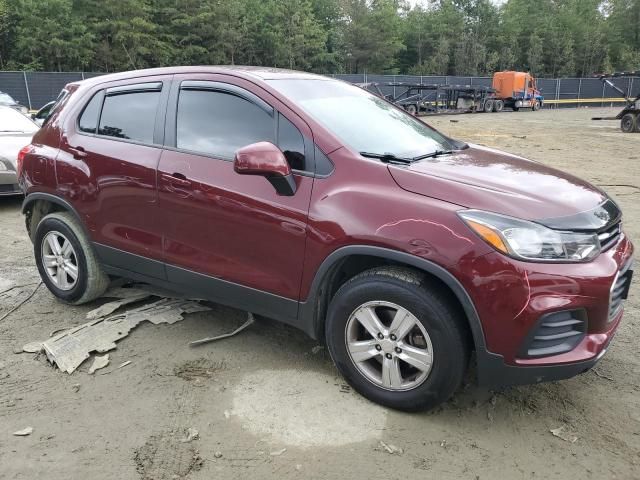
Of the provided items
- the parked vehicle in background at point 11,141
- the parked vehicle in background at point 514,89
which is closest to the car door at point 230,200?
the parked vehicle in background at point 11,141

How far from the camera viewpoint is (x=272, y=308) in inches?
127

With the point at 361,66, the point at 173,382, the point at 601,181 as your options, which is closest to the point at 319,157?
the point at 173,382

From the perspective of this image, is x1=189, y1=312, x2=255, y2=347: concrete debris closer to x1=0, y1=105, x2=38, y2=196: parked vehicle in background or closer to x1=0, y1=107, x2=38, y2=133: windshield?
x1=0, y1=105, x2=38, y2=196: parked vehicle in background

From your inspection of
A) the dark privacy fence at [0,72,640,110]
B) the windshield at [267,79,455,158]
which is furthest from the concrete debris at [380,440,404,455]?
the dark privacy fence at [0,72,640,110]

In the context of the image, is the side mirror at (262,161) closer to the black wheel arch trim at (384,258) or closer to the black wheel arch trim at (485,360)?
the black wheel arch trim at (384,258)

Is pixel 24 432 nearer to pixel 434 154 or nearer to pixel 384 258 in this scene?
pixel 384 258

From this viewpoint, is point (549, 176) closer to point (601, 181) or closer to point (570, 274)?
point (570, 274)

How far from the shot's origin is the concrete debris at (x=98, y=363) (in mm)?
3414

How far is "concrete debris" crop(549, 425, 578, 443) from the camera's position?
8.91 ft

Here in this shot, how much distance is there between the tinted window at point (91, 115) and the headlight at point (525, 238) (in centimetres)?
283

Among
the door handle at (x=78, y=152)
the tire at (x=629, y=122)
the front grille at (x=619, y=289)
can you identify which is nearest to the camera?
the front grille at (x=619, y=289)

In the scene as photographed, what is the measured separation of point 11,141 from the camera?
7.73 m

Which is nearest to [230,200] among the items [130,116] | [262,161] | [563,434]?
[262,161]

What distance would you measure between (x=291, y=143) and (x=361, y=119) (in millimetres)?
590
